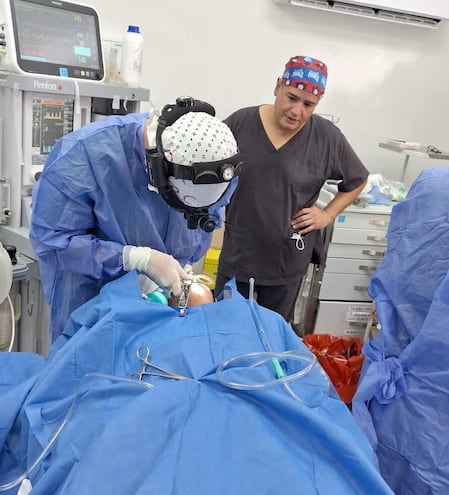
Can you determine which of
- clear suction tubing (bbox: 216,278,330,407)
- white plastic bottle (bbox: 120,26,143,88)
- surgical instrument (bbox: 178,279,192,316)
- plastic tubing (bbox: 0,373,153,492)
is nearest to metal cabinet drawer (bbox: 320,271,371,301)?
white plastic bottle (bbox: 120,26,143,88)

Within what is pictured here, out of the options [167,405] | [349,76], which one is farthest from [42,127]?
[349,76]

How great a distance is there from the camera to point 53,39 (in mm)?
1622

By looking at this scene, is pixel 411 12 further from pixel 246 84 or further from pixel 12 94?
pixel 12 94

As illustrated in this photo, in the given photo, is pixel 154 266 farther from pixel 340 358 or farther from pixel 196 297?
pixel 340 358

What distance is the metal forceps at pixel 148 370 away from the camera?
2.63 feet

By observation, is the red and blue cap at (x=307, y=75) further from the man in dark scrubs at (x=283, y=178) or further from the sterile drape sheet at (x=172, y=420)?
the sterile drape sheet at (x=172, y=420)

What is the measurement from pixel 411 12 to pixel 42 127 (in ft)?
7.13

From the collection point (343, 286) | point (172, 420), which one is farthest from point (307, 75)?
point (172, 420)

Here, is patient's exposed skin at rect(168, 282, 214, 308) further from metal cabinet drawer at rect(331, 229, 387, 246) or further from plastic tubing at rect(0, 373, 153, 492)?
metal cabinet drawer at rect(331, 229, 387, 246)

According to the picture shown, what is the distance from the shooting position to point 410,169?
10.4ft

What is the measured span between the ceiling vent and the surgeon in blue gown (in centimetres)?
181

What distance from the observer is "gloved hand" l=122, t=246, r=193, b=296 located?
3.81 ft

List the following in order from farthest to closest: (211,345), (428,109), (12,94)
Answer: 1. (428,109)
2. (12,94)
3. (211,345)

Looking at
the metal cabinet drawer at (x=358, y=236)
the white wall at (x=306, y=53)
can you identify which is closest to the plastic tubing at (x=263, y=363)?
the metal cabinet drawer at (x=358, y=236)
